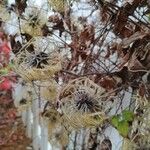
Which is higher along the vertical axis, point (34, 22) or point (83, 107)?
point (34, 22)

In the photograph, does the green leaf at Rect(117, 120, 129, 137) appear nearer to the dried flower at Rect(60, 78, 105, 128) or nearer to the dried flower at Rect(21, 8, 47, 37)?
the dried flower at Rect(60, 78, 105, 128)

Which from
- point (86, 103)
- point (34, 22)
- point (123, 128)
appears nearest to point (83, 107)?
point (86, 103)

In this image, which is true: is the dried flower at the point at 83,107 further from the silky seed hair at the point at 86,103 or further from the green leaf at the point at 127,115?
the green leaf at the point at 127,115

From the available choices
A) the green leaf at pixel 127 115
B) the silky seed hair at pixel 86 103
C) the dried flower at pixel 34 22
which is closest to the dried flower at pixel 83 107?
the silky seed hair at pixel 86 103

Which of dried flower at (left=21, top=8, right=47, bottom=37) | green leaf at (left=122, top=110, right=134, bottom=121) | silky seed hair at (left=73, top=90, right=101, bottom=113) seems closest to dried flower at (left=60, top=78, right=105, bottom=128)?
silky seed hair at (left=73, top=90, right=101, bottom=113)

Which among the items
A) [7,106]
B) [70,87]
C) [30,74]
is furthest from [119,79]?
[7,106]

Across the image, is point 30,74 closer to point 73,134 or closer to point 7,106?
point 73,134

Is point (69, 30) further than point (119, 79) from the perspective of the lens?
Yes

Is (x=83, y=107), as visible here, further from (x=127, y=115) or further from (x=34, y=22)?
(x=34, y=22)
